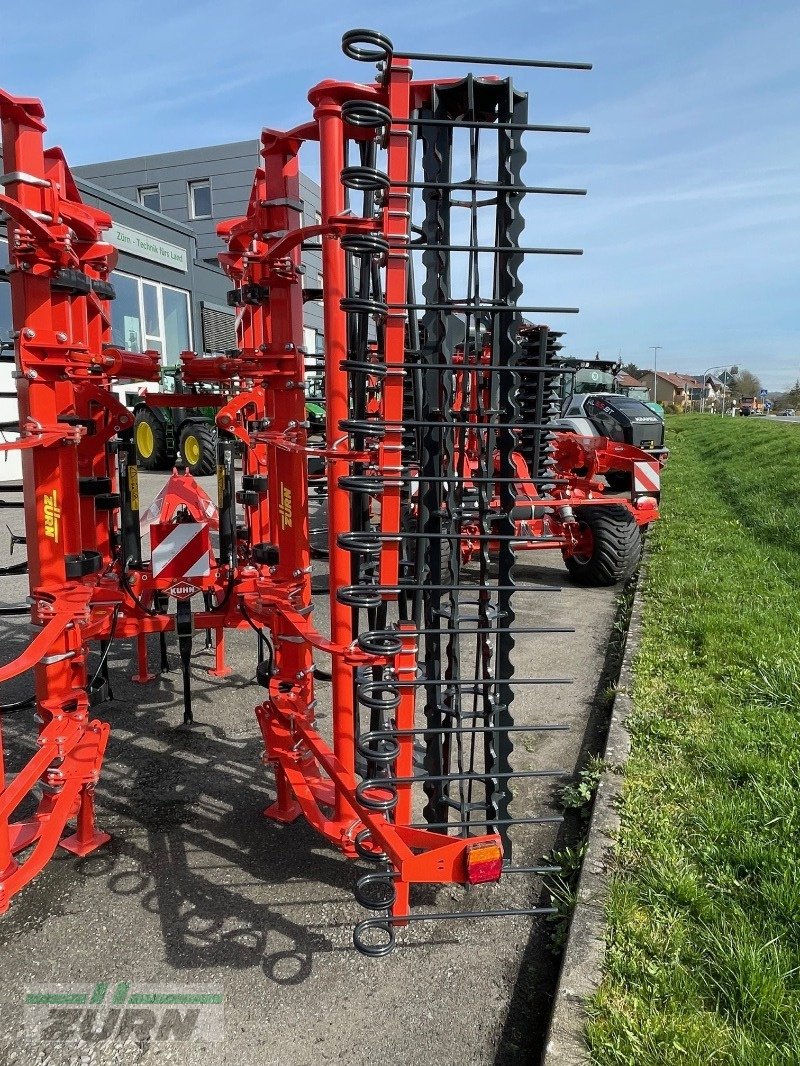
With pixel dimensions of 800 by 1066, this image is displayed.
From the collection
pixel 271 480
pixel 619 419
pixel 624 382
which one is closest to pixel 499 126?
pixel 271 480

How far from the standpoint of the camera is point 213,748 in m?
4.27

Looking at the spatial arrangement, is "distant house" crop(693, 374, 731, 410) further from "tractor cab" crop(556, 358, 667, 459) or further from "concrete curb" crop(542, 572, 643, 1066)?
"concrete curb" crop(542, 572, 643, 1066)

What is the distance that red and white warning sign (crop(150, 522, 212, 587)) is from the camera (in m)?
4.19

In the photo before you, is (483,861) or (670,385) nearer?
(483,861)

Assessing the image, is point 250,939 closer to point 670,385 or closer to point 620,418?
point 620,418

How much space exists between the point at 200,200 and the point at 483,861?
28612mm

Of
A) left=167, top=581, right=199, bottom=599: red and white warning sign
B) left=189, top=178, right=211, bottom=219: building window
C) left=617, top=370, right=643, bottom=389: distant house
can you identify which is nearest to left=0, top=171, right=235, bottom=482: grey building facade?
left=189, top=178, right=211, bottom=219: building window

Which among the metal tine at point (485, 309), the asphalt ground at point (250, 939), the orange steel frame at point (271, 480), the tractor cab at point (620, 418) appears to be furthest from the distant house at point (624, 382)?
the metal tine at point (485, 309)

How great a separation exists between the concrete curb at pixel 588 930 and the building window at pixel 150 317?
51.6 ft

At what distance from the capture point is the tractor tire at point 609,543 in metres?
7.48

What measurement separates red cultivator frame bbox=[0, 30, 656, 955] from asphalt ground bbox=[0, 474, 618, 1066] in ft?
0.60

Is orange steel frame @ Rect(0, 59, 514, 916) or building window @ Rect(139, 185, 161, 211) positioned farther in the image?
building window @ Rect(139, 185, 161, 211)

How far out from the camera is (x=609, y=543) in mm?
7488

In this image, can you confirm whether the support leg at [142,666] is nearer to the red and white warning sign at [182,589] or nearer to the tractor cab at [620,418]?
the red and white warning sign at [182,589]
